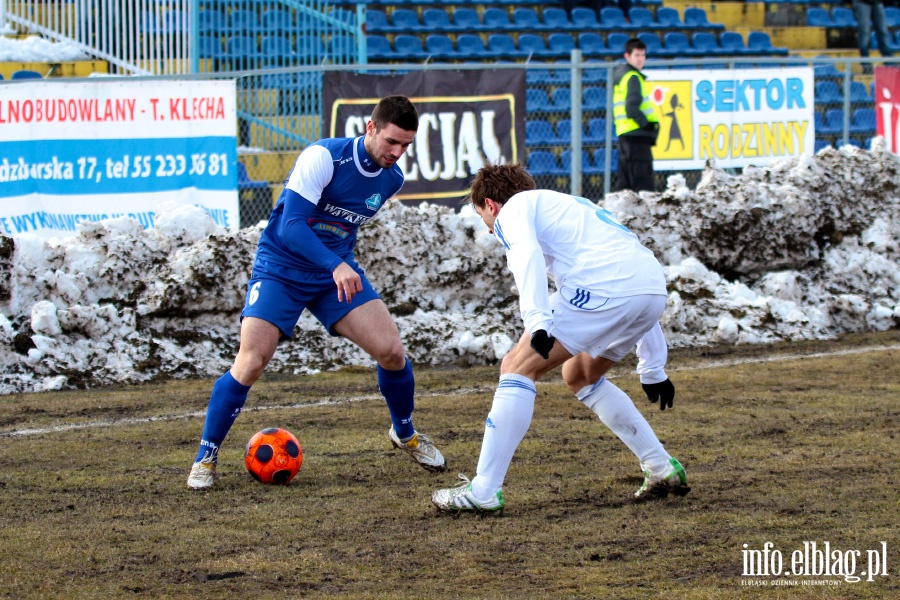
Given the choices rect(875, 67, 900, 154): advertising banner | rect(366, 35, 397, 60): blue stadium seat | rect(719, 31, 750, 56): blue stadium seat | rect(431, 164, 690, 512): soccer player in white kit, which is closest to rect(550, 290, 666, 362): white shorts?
rect(431, 164, 690, 512): soccer player in white kit

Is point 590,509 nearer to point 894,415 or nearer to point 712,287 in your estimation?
point 894,415

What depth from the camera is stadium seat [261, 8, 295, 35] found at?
1472cm

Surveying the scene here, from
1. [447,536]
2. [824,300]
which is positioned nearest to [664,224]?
[824,300]

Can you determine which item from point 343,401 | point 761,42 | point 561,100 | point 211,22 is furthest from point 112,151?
point 761,42

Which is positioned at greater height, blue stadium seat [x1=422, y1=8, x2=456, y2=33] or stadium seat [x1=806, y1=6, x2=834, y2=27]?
stadium seat [x1=806, y1=6, x2=834, y2=27]

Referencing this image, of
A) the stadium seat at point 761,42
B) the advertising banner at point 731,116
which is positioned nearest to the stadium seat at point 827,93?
the advertising banner at point 731,116

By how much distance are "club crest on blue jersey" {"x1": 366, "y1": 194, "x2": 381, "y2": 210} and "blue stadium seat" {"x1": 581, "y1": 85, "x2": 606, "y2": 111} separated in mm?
8091

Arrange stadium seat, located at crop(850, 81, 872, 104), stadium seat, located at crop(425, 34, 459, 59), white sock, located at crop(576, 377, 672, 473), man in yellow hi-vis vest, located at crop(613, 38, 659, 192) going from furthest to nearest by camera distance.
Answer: stadium seat, located at crop(425, 34, 459, 59)
stadium seat, located at crop(850, 81, 872, 104)
man in yellow hi-vis vest, located at crop(613, 38, 659, 192)
white sock, located at crop(576, 377, 672, 473)

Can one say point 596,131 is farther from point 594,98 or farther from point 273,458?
point 273,458

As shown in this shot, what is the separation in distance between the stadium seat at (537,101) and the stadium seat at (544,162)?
1.84 feet

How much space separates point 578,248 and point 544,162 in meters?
8.63

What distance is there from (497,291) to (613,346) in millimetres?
4994

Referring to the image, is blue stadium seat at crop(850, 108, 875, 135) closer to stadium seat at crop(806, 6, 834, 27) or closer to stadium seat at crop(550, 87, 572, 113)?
stadium seat at crop(550, 87, 572, 113)

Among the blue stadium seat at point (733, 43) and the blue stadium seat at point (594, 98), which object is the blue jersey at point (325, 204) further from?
the blue stadium seat at point (733, 43)
